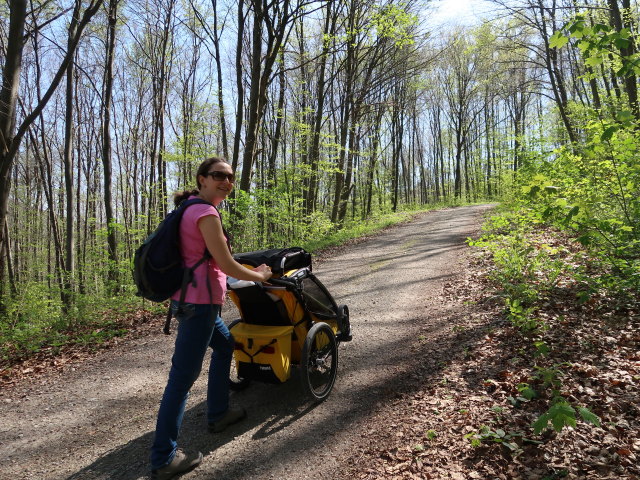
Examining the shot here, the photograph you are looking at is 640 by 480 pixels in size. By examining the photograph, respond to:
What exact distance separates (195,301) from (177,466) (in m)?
1.19

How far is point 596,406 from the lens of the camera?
2.99 metres

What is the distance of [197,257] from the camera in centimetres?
252

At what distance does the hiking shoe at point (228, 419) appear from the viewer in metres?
3.09

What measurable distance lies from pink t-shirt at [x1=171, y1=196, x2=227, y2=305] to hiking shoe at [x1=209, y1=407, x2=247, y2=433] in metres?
1.19

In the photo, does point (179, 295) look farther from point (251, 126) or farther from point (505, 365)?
point (251, 126)

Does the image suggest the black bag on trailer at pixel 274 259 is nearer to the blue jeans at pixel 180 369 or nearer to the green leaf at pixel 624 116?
the blue jeans at pixel 180 369

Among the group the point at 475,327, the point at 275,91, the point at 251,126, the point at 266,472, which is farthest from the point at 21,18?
the point at 275,91

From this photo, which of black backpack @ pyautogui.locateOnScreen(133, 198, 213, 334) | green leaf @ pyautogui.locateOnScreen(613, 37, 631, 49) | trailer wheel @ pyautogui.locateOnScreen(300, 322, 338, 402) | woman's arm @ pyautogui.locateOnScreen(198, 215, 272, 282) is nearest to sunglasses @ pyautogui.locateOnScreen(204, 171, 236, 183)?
black backpack @ pyautogui.locateOnScreen(133, 198, 213, 334)

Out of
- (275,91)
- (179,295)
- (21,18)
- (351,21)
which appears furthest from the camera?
(275,91)

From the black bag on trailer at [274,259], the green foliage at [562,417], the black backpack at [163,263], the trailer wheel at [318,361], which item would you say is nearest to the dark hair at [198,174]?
the black backpack at [163,263]

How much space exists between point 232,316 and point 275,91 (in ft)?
66.9

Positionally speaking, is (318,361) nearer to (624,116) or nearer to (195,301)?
(195,301)

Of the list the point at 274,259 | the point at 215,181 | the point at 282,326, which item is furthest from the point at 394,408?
the point at 215,181

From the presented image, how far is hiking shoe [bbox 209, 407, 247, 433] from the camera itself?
3086mm
